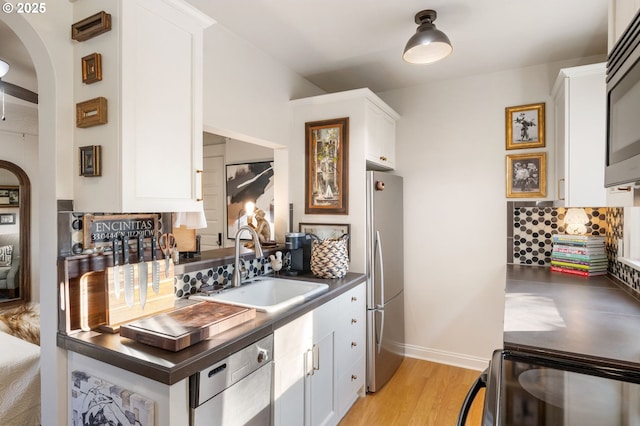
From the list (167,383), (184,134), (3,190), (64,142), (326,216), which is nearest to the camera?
(167,383)

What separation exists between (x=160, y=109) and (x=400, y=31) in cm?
157

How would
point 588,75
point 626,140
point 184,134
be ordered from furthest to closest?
point 588,75
point 184,134
point 626,140

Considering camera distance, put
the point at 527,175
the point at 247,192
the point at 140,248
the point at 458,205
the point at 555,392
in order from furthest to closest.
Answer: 1. the point at 247,192
2. the point at 458,205
3. the point at 527,175
4. the point at 140,248
5. the point at 555,392

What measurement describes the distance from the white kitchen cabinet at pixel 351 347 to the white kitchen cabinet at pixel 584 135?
1524 millimetres

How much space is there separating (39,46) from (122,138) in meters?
0.50

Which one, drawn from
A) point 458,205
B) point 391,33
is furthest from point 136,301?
point 458,205

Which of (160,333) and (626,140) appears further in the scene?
(160,333)

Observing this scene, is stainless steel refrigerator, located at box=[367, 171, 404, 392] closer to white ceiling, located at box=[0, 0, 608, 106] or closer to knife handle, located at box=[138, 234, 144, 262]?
white ceiling, located at box=[0, 0, 608, 106]

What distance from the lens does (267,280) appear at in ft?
7.64

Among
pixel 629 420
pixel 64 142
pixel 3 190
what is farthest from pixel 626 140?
pixel 3 190

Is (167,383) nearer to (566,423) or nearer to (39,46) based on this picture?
(566,423)

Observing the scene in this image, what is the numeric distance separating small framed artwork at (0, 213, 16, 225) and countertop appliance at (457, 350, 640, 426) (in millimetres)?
4100

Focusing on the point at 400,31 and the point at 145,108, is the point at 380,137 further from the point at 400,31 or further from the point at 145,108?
the point at 145,108

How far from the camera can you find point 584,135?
7.25 feet
